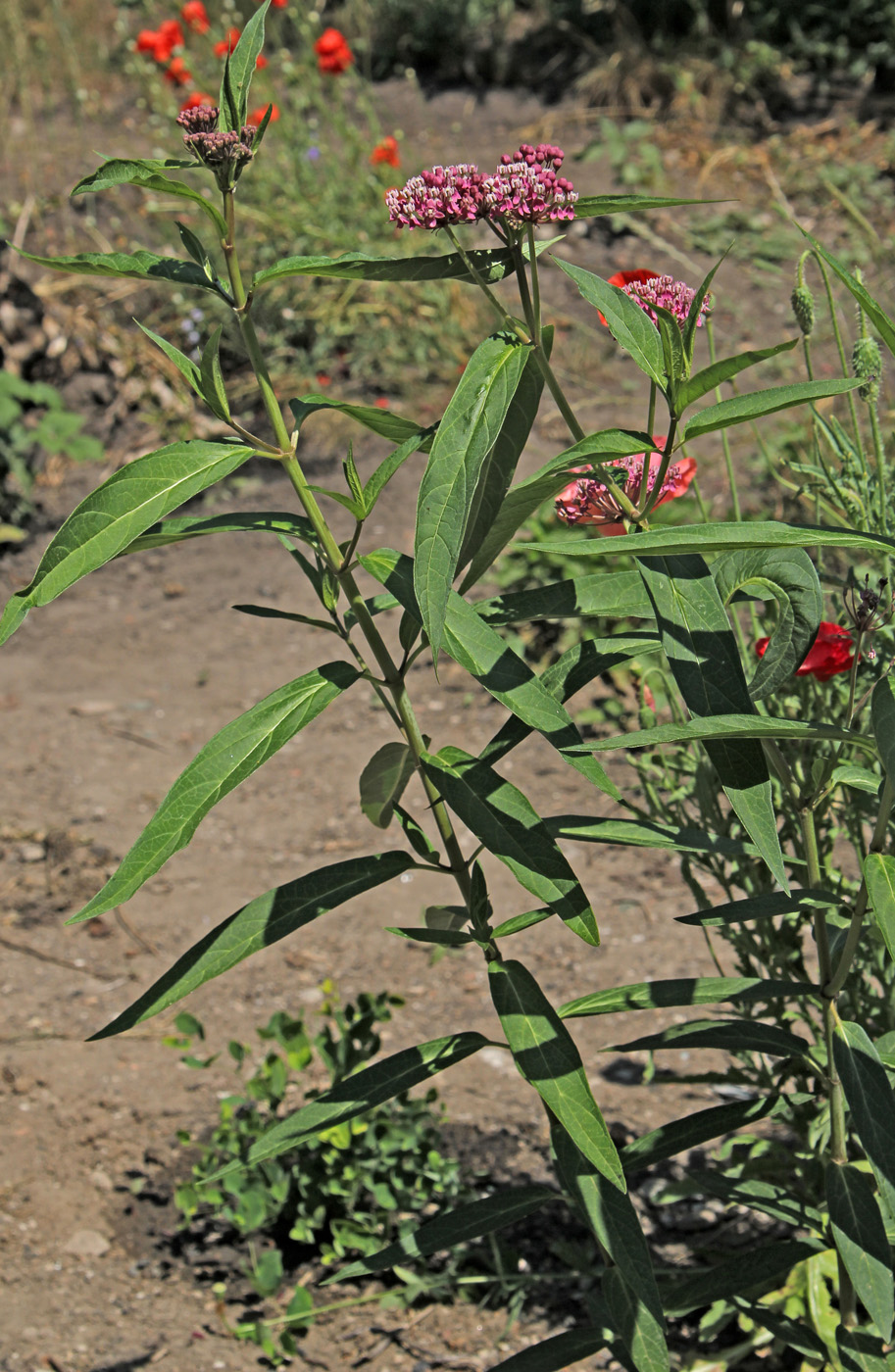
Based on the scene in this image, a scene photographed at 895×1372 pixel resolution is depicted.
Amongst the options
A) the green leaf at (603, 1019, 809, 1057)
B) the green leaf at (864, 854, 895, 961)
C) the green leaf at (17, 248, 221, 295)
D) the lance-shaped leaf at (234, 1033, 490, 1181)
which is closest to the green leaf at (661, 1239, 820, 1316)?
the green leaf at (603, 1019, 809, 1057)

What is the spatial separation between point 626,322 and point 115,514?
0.46 meters

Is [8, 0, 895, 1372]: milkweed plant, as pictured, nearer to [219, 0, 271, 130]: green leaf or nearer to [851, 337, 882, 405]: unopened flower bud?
[219, 0, 271, 130]: green leaf

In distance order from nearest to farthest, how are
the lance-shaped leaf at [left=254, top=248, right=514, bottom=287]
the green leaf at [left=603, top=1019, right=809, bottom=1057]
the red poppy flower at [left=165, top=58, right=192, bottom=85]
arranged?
the lance-shaped leaf at [left=254, top=248, right=514, bottom=287], the green leaf at [left=603, top=1019, right=809, bottom=1057], the red poppy flower at [left=165, top=58, right=192, bottom=85]

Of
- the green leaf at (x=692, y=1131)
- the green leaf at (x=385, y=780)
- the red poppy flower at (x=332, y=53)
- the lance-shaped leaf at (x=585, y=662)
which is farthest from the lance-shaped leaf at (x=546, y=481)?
the red poppy flower at (x=332, y=53)

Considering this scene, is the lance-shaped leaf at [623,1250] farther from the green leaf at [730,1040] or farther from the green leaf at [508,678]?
the green leaf at [508,678]

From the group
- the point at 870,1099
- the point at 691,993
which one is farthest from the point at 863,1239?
the point at 691,993

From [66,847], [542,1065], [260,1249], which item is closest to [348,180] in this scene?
[66,847]

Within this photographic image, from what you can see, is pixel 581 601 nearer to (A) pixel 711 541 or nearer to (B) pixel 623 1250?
(A) pixel 711 541

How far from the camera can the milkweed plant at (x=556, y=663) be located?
3.18 ft

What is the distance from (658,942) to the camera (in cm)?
268

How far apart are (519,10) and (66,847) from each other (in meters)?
6.65

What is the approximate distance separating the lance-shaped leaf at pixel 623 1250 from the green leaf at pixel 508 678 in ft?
1.30

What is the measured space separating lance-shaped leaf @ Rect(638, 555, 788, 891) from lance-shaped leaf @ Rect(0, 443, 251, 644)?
391 mm

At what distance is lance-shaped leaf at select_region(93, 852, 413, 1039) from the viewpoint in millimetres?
1152
